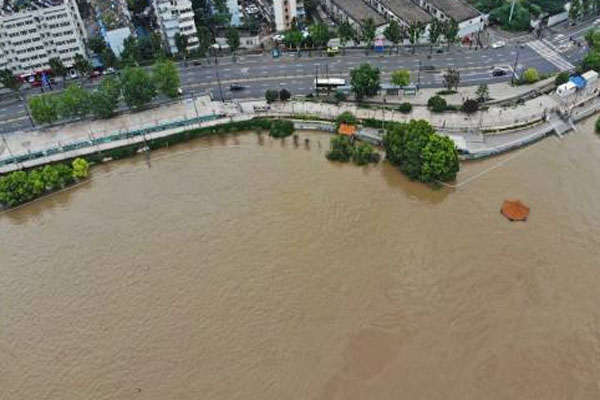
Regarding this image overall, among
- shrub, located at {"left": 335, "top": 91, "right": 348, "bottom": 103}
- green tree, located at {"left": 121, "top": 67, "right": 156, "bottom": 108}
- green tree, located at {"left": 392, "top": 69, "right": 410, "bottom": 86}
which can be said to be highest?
green tree, located at {"left": 121, "top": 67, "right": 156, "bottom": 108}

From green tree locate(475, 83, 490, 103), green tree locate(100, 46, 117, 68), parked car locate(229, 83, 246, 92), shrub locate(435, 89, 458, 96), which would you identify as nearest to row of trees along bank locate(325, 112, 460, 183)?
shrub locate(435, 89, 458, 96)

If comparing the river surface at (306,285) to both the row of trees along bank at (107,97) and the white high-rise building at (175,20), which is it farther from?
the white high-rise building at (175,20)

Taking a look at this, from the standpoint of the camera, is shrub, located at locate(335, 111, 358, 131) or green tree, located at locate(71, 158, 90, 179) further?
shrub, located at locate(335, 111, 358, 131)

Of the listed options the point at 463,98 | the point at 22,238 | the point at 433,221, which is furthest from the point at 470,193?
the point at 22,238

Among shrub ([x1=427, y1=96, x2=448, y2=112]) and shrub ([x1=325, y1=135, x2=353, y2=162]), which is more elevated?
shrub ([x1=427, y1=96, x2=448, y2=112])

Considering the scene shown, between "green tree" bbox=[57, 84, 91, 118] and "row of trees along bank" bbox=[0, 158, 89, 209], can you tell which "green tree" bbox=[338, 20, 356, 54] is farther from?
"row of trees along bank" bbox=[0, 158, 89, 209]

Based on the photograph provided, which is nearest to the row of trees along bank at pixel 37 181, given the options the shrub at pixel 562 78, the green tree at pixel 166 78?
the green tree at pixel 166 78

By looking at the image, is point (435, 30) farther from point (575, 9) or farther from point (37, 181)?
point (37, 181)
